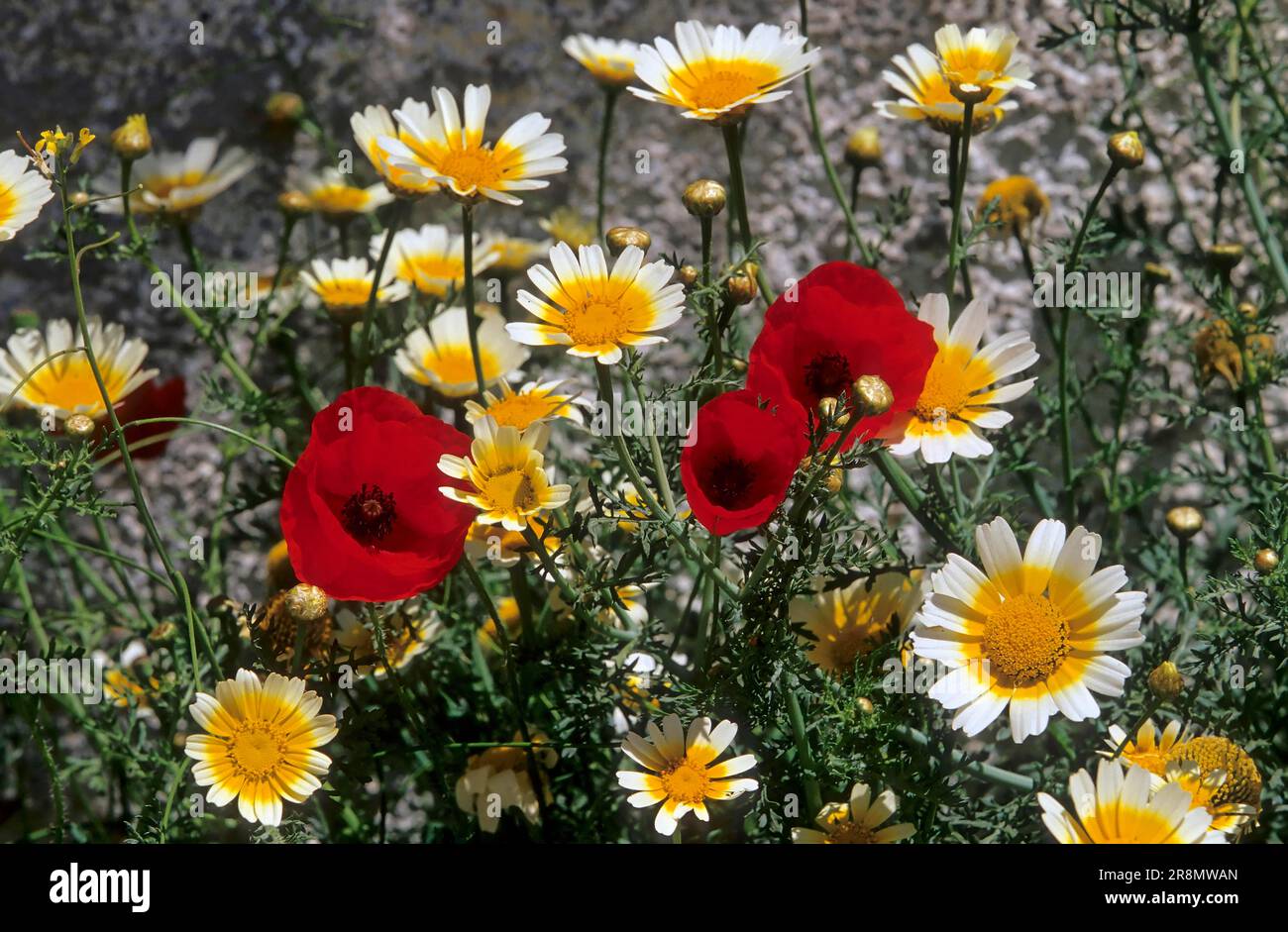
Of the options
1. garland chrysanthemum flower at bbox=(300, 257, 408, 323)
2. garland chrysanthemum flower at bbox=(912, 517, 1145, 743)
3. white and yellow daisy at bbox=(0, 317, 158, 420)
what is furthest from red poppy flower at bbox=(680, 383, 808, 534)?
white and yellow daisy at bbox=(0, 317, 158, 420)

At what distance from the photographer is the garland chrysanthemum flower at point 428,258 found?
1.10 m

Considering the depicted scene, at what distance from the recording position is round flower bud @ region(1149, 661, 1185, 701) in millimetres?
798

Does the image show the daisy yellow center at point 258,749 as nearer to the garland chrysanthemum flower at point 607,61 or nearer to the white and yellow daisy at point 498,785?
the white and yellow daisy at point 498,785

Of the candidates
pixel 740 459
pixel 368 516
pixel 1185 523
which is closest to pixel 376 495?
pixel 368 516

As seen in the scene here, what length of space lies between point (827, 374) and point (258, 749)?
1.37 ft

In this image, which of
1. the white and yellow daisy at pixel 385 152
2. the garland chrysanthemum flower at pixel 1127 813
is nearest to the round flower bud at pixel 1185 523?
the garland chrysanthemum flower at pixel 1127 813

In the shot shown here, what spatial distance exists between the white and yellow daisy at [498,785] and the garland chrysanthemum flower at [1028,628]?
0.32m

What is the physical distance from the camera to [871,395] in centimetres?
69

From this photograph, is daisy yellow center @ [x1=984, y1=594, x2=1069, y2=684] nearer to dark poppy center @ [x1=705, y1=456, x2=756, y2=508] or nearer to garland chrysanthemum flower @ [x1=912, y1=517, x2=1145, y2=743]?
garland chrysanthemum flower @ [x1=912, y1=517, x2=1145, y2=743]

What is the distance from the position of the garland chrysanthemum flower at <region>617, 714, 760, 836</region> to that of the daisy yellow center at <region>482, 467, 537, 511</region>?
0.17m

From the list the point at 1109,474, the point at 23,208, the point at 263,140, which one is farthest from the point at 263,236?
the point at 1109,474

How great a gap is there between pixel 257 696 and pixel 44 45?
29.7 inches
